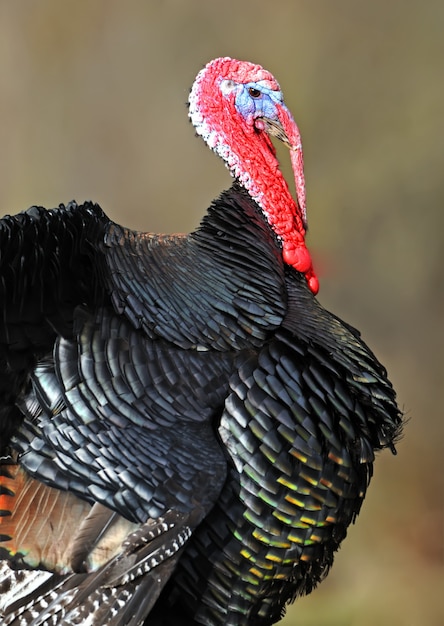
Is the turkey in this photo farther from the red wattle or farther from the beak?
the beak

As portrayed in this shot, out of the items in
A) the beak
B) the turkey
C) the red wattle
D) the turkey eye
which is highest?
the turkey eye

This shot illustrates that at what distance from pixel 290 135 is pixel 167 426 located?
0.80 meters

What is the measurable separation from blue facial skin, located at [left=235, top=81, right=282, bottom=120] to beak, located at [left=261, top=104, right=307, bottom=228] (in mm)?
14

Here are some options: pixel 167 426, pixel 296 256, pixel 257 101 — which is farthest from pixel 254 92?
pixel 167 426

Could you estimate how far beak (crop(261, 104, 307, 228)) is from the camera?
2105 millimetres

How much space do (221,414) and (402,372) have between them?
172 cm

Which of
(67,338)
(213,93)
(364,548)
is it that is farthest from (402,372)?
(67,338)

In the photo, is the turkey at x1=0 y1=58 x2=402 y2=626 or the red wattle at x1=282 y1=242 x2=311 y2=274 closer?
the turkey at x1=0 y1=58 x2=402 y2=626

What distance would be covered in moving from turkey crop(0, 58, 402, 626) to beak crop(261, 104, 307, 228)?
0.22 meters

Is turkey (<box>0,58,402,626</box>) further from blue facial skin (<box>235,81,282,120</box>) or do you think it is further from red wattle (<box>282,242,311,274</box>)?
blue facial skin (<box>235,81,282,120</box>)

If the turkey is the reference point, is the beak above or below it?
above

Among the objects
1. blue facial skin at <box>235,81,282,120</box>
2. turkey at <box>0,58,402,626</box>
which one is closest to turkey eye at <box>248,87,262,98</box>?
blue facial skin at <box>235,81,282,120</box>

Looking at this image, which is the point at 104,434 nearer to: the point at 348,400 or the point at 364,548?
the point at 348,400

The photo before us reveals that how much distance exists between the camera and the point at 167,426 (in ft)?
5.57
